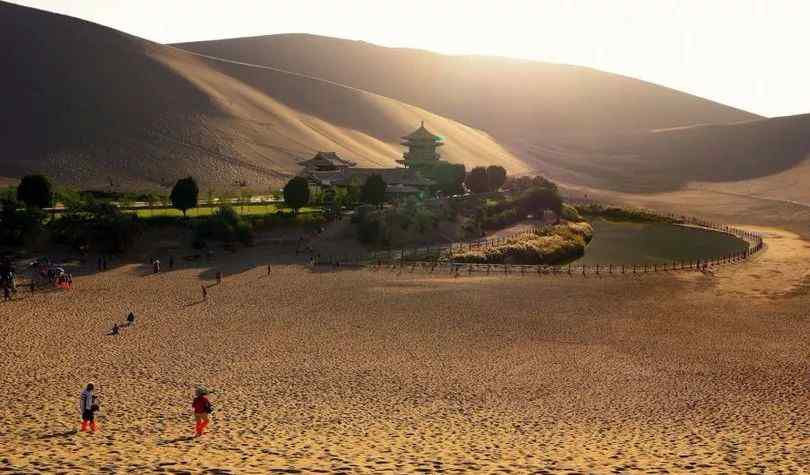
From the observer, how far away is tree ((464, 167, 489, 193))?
225ft

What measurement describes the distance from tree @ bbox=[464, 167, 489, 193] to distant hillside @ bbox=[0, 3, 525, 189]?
20287 mm

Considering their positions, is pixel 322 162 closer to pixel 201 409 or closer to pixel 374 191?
pixel 374 191

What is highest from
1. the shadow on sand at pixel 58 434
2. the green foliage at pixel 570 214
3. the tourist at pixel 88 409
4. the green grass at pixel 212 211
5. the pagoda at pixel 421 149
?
the pagoda at pixel 421 149

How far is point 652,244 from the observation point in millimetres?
54844

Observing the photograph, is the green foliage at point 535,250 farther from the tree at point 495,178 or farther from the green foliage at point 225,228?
the tree at point 495,178

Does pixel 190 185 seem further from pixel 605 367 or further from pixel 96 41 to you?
pixel 96 41

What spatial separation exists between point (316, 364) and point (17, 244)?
25.5 meters

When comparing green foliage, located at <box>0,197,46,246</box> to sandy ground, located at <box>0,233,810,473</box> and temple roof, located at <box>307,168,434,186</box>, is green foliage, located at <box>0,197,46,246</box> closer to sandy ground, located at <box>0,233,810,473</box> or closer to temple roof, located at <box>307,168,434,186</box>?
sandy ground, located at <box>0,233,810,473</box>

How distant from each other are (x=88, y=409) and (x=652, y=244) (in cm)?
4721

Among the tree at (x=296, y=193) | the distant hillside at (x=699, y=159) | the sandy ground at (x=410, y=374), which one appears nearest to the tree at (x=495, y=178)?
the tree at (x=296, y=193)

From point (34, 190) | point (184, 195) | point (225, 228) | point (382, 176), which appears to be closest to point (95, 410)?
point (225, 228)

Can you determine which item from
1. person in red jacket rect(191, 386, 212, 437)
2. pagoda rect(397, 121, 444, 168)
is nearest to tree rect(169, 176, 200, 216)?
pagoda rect(397, 121, 444, 168)

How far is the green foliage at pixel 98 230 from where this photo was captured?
4028 centimetres

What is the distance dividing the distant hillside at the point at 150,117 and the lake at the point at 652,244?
1345 inches
